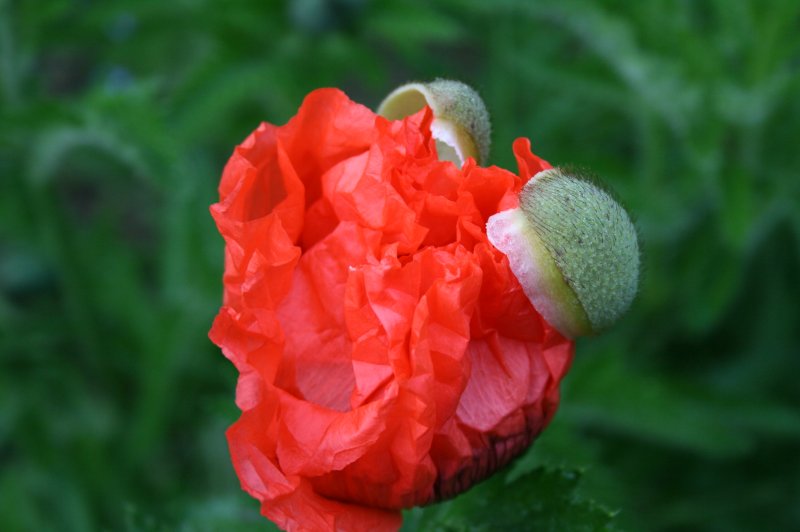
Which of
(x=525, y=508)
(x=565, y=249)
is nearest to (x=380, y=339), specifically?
(x=565, y=249)

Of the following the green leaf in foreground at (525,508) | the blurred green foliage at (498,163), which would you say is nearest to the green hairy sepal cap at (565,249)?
the green leaf in foreground at (525,508)

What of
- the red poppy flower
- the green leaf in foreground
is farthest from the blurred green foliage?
the red poppy flower

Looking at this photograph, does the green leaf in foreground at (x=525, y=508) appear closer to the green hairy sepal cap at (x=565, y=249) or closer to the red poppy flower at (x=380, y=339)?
the red poppy flower at (x=380, y=339)

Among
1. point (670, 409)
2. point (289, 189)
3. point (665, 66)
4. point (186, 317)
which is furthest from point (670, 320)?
point (289, 189)

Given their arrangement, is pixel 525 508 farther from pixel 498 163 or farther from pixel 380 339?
pixel 498 163

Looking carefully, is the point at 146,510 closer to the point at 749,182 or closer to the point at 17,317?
the point at 17,317

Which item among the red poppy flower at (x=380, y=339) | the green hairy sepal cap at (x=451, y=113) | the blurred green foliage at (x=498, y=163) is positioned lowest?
the blurred green foliage at (x=498, y=163)
